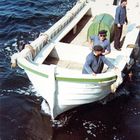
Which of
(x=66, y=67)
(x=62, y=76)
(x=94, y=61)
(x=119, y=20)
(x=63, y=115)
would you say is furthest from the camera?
(x=119, y=20)

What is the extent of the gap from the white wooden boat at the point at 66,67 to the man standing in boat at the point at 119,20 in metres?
0.35

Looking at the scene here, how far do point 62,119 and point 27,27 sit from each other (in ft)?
24.2

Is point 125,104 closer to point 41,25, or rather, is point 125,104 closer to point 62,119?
point 62,119

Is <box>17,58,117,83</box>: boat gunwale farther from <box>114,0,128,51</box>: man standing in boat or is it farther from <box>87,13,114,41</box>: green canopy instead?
<box>87,13,114,41</box>: green canopy

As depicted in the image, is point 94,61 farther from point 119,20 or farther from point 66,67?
point 119,20

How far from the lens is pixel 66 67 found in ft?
38.0

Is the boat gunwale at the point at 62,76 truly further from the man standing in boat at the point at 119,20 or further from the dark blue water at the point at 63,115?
the man standing in boat at the point at 119,20

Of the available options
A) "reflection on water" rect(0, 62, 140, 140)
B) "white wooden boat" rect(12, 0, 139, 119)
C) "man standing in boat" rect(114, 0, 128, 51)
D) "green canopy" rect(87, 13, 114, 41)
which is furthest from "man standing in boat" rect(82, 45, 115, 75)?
"green canopy" rect(87, 13, 114, 41)

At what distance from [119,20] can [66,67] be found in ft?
8.63

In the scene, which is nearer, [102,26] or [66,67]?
[66,67]

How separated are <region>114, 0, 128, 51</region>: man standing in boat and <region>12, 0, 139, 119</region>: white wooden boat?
354mm

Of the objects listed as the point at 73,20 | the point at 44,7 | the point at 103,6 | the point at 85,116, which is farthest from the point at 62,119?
the point at 44,7

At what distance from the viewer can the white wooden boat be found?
9.45m

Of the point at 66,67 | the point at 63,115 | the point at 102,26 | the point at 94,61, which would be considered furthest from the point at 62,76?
the point at 102,26
